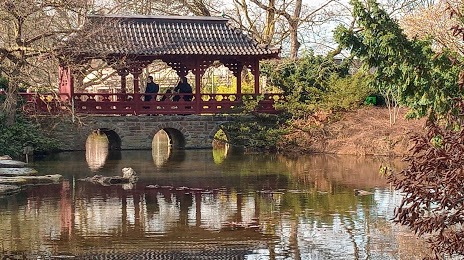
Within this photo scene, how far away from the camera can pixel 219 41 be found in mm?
31625

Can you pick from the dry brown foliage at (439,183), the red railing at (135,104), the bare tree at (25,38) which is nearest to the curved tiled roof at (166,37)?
the bare tree at (25,38)

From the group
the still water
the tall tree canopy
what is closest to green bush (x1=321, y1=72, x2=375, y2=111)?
the still water

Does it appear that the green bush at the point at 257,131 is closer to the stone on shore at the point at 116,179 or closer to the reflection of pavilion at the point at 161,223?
the stone on shore at the point at 116,179

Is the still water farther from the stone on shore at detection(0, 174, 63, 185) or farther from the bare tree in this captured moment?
the bare tree

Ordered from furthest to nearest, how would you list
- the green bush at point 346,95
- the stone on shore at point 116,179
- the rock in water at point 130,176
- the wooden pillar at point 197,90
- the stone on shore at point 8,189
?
the wooden pillar at point 197,90
the green bush at point 346,95
the rock in water at point 130,176
the stone on shore at point 116,179
the stone on shore at point 8,189

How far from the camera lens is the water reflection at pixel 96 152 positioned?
25.4m

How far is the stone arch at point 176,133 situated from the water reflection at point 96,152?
2261 mm

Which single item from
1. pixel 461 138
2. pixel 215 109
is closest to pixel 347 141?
pixel 215 109

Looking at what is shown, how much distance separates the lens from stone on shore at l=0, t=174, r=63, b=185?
19795 mm

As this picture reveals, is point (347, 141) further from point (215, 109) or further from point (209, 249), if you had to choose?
point (209, 249)

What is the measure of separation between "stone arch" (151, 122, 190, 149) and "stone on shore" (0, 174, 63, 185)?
10021 millimetres

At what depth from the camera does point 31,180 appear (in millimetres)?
20281

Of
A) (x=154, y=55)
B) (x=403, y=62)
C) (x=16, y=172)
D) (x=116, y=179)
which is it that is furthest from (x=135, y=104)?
(x=403, y=62)

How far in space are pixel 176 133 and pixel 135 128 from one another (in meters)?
3.08
